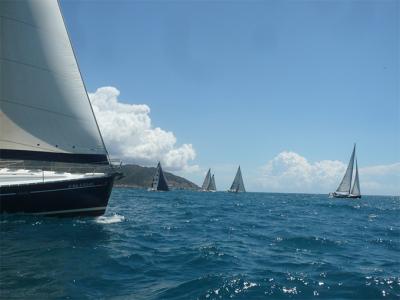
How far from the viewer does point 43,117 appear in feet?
67.2

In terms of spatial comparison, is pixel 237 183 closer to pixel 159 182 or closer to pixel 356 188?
pixel 159 182

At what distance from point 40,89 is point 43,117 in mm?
1590

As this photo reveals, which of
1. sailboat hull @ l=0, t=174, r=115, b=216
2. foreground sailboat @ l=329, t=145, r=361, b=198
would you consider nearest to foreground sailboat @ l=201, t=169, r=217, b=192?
foreground sailboat @ l=329, t=145, r=361, b=198

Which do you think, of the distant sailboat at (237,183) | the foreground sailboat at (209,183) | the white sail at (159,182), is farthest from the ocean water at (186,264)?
the foreground sailboat at (209,183)

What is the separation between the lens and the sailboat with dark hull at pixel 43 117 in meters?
19.8

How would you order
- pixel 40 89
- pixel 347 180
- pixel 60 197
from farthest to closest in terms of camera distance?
pixel 347 180
pixel 40 89
pixel 60 197

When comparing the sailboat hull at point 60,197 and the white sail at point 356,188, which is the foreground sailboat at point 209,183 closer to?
the white sail at point 356,188

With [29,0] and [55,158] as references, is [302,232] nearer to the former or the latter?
[55,158]

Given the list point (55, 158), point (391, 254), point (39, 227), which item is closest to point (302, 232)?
point (391, 254)

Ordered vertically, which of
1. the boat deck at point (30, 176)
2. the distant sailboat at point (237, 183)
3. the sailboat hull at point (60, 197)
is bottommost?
the sailboat hull at point (60, 197)

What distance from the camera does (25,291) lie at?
7906 millimetres

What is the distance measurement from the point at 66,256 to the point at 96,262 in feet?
4.06

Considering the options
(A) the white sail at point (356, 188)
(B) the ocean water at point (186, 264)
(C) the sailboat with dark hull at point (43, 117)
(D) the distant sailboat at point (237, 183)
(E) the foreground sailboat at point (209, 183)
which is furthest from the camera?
(E) the foreground sailboat at point (209, 183)

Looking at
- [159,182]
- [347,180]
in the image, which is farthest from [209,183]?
[347,180]
